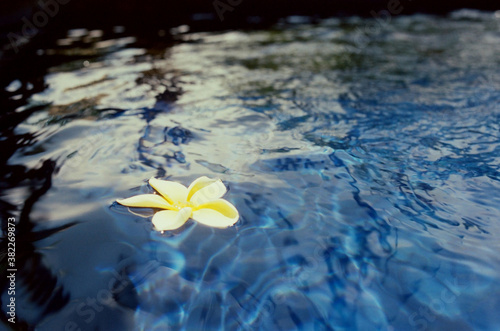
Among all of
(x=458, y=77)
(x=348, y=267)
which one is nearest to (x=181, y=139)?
(x=348, y=267)

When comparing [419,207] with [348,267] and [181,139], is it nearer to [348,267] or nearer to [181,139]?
[348,267]

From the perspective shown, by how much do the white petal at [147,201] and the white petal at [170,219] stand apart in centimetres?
4

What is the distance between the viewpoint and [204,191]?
72.9 inches

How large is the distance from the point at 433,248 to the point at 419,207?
1.01 feet

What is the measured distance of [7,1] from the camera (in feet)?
23.5

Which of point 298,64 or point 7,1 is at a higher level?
point 7,1
